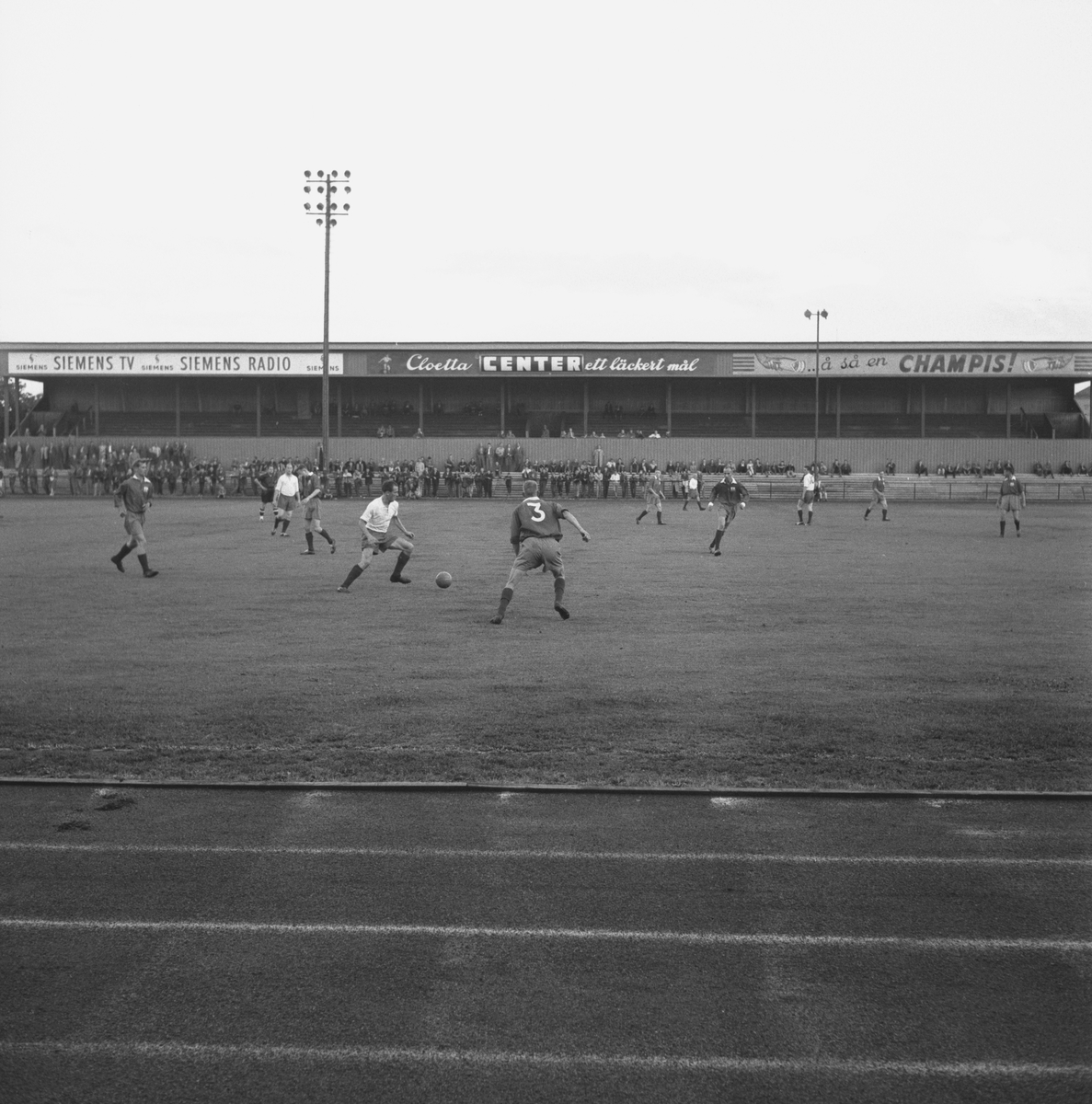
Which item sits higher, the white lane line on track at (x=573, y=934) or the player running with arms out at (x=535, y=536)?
the player running with arms out at (x=535, y=536)

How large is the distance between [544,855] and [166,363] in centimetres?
6733

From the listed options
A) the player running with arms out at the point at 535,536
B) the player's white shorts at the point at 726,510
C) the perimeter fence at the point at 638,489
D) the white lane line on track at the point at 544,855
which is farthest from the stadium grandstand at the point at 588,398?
the white lane line on track at the point at 544,855

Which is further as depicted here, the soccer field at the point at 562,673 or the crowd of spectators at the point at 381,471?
the crowd of spectators at the point at 381,471

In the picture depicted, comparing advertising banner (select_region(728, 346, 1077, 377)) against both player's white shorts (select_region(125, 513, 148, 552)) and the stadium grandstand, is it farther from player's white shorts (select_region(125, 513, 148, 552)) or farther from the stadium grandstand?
player's white shorts (select_region(125, 513, 148, 552))

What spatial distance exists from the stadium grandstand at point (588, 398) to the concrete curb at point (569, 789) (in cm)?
5805

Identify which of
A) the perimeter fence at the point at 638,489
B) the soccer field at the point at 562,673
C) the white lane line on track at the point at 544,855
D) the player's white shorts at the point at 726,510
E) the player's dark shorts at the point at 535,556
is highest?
the perimeter fence at the point at 638,489

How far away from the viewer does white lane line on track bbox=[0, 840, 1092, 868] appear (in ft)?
23.4

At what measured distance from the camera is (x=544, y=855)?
7.21m

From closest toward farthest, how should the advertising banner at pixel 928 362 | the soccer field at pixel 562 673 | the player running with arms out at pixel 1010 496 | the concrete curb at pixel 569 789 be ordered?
the concrete curb at pixel 569 789
the soccer field at pixel 562 673
the player running with arms out at pixel 1010 496
the advertising banner at pixel 928 362

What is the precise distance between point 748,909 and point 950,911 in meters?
1.00

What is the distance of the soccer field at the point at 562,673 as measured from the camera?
924 centimetres

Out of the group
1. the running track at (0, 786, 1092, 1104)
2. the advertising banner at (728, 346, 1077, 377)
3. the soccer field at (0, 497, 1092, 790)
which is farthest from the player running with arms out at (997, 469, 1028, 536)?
the advertising banner at (728, 346, 1077, 377)

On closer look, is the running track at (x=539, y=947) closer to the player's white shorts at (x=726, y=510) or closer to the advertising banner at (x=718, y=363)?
the player's white shorts at (x=726, y=510)

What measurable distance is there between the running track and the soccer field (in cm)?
87
